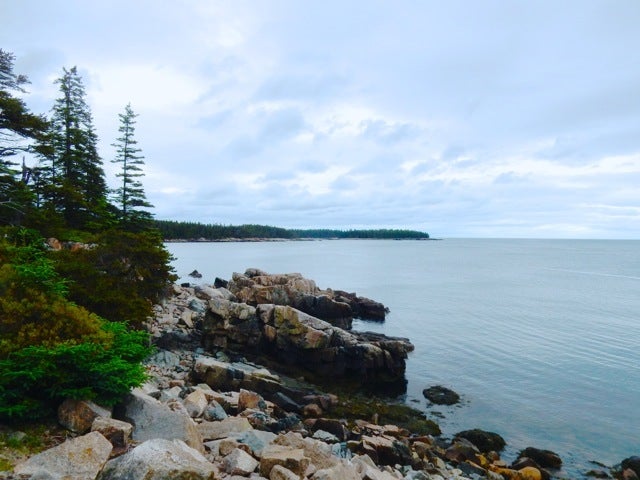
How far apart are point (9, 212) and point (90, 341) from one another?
1970 cm

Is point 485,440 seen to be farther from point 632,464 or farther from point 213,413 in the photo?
point 213,413

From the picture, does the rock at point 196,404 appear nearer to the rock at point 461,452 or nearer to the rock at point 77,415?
the rock at point 77,415

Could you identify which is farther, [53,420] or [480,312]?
[480,312]

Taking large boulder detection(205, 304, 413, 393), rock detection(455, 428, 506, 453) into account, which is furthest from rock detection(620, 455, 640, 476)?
large boulder detection(205, 304, 413, 393)

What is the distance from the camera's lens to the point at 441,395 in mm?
21453

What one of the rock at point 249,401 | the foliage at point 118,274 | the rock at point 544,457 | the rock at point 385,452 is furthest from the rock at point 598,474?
the foliage at point 118,274

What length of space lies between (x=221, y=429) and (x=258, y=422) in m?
3.10

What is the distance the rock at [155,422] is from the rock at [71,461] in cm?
128

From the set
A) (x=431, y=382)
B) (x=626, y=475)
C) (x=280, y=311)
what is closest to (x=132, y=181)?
(x=280, y=311)

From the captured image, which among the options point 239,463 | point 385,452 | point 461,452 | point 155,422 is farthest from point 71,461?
point 461,452

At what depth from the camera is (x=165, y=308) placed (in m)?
30.0

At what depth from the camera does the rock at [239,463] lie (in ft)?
25.9

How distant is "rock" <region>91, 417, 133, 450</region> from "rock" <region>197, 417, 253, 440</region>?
247 centimetres

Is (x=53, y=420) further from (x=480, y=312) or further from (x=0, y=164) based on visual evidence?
(x=480, y=312)
